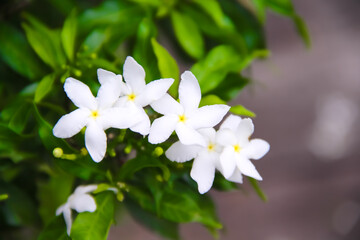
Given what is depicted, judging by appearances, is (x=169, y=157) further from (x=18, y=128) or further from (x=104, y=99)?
(x=18, y=128)

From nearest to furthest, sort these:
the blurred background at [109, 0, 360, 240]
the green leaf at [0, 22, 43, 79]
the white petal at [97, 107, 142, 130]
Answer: the white petal at [97, 107, 142, 130]
the green leaf at [0, 22, 43, 79]
the blurred background at [109, 0, 360, 240]

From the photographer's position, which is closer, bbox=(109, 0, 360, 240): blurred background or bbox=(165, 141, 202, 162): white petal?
bbox=(165, 141, 202, 162): white petal

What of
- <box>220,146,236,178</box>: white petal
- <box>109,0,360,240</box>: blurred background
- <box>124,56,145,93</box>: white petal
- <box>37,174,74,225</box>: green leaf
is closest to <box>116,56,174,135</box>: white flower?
<box>124,56,145,93</box>: white petal

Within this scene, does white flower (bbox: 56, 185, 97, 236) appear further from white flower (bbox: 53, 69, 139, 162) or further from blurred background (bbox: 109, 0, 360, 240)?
blurred background (bbox: 109, 0, 360, 240)

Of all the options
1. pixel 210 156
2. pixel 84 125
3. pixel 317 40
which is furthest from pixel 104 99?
pixel 317 40

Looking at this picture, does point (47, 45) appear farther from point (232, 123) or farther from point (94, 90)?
point (232, 123)

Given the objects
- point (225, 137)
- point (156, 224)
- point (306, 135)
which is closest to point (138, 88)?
point (225, 137)
